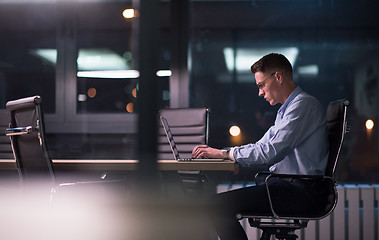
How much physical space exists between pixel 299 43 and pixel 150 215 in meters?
3.69

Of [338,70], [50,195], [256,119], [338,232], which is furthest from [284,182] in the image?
[338,70]

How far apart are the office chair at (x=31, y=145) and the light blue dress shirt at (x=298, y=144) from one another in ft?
2.95

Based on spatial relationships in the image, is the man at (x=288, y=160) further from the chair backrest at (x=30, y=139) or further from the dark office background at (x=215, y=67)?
the dark office background at (x=215, y=67)

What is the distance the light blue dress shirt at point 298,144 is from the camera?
2102 millimetres

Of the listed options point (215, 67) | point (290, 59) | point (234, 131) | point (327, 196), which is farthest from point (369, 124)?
point (327, 196)

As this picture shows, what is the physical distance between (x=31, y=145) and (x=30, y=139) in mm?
33

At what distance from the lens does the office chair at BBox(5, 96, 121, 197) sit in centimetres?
223

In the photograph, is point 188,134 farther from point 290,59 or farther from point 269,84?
point 290,59

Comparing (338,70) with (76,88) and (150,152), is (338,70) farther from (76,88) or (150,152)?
(150,152)

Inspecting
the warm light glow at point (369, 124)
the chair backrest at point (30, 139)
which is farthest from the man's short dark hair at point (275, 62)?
the warm light glow at point (369, 124)

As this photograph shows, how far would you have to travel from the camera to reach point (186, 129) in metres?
3.37

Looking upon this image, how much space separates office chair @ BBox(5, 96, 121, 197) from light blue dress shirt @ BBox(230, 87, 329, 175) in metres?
0.90

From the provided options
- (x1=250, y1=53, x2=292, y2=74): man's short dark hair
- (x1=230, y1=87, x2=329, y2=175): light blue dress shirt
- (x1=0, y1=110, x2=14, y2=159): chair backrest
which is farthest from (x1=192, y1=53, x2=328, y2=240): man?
(x1=0, y1=110, x2=14, y2=159): chair backrest

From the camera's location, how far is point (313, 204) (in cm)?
210
